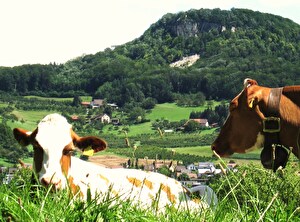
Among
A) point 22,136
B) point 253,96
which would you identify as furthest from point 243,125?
point 22,136

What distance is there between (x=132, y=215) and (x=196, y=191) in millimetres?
3408

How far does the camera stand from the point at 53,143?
22.7 feet

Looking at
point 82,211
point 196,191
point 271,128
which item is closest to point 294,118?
point 271,128

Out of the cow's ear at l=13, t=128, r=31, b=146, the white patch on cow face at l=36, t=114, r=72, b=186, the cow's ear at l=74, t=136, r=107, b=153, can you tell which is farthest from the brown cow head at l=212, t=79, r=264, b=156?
the cow's ear at l=13, t=128, r=31, b=146

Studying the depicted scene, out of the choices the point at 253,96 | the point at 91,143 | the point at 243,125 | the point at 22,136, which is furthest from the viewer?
the point at 243,125

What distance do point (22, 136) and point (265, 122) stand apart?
3123 mm

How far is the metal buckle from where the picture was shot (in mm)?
7477

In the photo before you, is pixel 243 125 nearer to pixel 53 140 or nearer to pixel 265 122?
pixel 265 122

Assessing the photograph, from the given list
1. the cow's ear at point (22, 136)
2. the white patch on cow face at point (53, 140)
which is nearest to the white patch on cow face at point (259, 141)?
the white patch on cow face at point (53, 140)

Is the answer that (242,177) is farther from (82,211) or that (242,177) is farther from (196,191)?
(196,191)

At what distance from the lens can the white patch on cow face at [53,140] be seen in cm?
671

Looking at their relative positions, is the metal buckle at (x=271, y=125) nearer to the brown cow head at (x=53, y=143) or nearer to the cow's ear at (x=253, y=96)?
the cow's ear at (x=253, y=96)

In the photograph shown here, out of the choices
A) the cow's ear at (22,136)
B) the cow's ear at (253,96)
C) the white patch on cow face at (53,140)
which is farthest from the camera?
the cow's ear at (253,96)

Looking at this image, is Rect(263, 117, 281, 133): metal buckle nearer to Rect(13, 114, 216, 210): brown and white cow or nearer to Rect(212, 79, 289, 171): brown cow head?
Rect(212, 79, 289, 171): brown cow head
